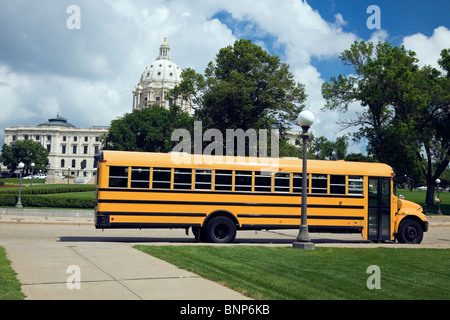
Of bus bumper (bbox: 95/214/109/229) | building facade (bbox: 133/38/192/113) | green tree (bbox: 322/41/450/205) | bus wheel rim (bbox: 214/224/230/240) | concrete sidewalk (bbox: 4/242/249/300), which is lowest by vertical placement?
concrete sidewalk (bbox: 4/242/249/300)

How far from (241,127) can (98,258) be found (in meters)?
33.8

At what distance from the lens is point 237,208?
16359 mm

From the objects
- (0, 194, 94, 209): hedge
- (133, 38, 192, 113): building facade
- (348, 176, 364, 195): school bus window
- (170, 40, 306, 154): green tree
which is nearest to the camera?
(348, 176, 364, 195): school bus window

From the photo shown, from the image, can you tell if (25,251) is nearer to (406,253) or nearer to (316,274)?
(316,274)

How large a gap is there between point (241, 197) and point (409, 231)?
6386mm

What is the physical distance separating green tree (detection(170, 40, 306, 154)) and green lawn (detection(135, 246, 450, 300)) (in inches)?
1160

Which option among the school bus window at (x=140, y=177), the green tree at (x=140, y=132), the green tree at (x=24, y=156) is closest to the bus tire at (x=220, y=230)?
the school bus window at (x=140, y=177)

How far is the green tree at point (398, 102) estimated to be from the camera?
4262 cm

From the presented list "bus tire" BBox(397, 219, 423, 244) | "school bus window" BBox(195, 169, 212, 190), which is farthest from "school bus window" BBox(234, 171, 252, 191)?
"bus tire" BBox(397, 219, 423, 244)

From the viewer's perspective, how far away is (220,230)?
16.5 meters

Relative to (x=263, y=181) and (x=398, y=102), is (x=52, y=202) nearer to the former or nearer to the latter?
(x=263, y=181)

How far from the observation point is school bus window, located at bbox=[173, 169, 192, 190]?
629 inches

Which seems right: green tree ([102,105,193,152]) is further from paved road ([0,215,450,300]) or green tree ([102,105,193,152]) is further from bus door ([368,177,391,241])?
paved road ([0,215,450,300])
